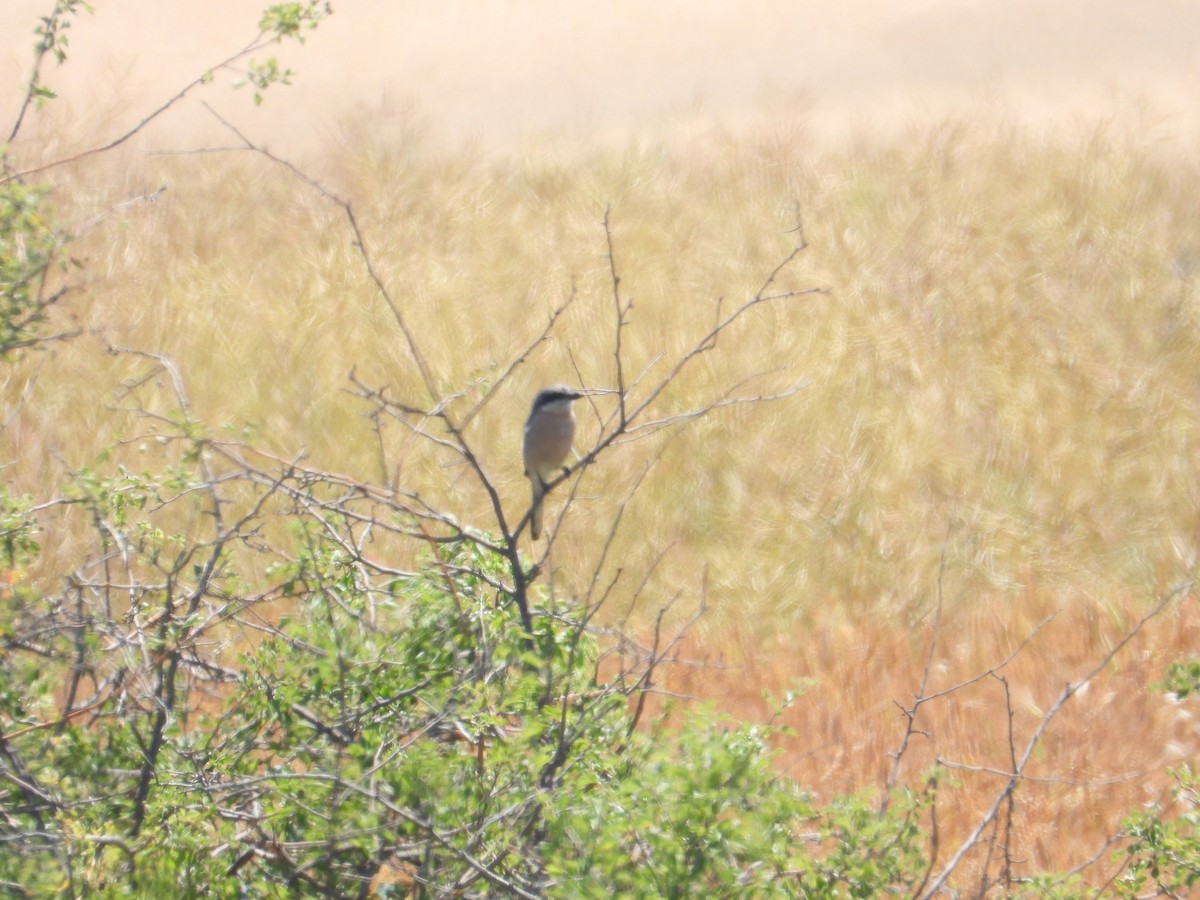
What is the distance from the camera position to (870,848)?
2.77 meters

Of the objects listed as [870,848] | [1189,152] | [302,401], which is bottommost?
[870,848]

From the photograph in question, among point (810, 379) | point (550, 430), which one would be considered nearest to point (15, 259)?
point (550, 430)

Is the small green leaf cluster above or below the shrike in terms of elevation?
below

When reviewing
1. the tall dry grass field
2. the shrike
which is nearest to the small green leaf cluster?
the tall dry grass field

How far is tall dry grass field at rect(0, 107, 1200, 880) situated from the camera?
465 centimetres

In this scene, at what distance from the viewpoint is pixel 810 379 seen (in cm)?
625

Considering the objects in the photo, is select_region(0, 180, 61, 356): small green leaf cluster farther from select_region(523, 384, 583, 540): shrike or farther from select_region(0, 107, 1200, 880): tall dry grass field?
select_region(523, 384, 583, 540): shrike

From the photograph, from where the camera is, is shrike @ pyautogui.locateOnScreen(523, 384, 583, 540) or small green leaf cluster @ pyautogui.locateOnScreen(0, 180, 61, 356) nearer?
small green leaf cluster @ pyautogui.locateOnScreen(0, 180, 61, 356)

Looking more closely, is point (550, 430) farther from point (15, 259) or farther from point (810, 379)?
point (15, 259)

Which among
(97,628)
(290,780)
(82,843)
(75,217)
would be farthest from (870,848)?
(75,217)

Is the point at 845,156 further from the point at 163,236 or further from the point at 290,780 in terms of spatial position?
the point at 290,780

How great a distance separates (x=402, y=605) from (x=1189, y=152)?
26.8ft

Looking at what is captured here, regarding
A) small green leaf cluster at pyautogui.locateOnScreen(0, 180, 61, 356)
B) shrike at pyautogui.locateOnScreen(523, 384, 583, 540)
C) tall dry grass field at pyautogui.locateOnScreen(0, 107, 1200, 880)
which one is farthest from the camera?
shrike at pyautogui.locateOnScreen(523, 384, 583, 540)

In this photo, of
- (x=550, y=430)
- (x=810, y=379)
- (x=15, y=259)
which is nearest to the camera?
(x=15, y=259)
